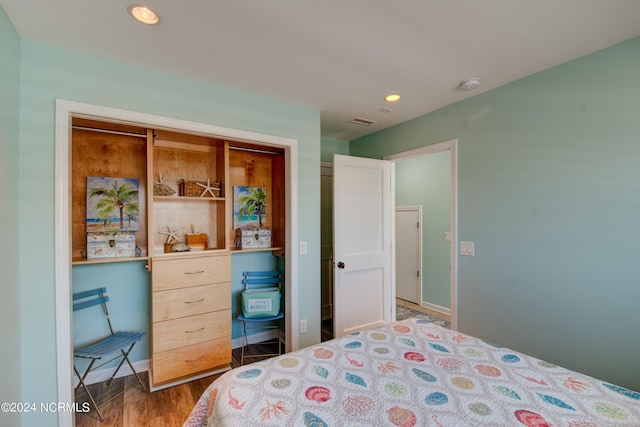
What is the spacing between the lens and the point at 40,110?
167 cm

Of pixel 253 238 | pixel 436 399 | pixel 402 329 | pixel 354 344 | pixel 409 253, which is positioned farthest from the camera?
pixel 409 253

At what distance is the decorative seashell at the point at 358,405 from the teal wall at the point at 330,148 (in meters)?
3.06

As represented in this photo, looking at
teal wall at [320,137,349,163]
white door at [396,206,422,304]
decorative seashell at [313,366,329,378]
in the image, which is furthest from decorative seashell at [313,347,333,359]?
white door at [396,206,422,304]

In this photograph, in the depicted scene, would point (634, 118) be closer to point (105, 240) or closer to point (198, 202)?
point (198, 202)

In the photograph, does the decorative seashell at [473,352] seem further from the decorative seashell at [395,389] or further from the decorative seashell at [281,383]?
the decorative seashell at [281,383]

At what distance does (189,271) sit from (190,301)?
0.26 m

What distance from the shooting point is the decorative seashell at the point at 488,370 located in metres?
1.30

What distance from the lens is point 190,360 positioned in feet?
7.95

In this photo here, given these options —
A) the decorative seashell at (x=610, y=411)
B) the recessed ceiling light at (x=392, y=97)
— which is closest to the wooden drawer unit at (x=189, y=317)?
the recessed ceiling light at (x=392, y=97)

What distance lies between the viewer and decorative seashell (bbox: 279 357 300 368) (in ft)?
4.59

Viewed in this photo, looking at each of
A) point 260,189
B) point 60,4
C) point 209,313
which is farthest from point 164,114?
point 209,313

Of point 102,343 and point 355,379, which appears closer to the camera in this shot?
point 355,379

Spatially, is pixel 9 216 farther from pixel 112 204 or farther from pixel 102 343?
pixel 102 343

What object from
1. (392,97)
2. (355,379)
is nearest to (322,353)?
(355,379)
